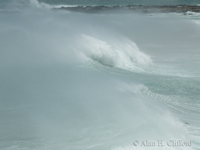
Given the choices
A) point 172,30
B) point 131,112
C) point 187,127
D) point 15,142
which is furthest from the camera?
point 172,30

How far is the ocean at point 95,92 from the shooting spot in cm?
955

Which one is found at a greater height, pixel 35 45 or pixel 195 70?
pixel 35 45

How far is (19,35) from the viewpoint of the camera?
20.7m

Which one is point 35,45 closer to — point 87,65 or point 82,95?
point 87,65

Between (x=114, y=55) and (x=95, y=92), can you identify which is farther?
A: (x=114, y=55)

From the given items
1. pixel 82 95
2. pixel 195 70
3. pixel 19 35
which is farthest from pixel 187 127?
pixel 19 35

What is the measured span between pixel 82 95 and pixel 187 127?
153 inches

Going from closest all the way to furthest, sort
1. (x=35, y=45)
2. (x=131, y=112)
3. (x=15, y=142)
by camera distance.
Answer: (x=15, y=142) < (x=131, y=112) < (x=35, y=45)

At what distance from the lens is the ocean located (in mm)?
9555

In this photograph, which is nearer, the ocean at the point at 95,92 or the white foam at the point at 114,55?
the ocean at the point at 95,92

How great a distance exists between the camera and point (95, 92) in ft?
42.6

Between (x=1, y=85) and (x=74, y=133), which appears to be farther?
(x=1, y=85)

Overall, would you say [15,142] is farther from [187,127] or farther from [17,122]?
[187,127]

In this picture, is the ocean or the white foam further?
the white foam
